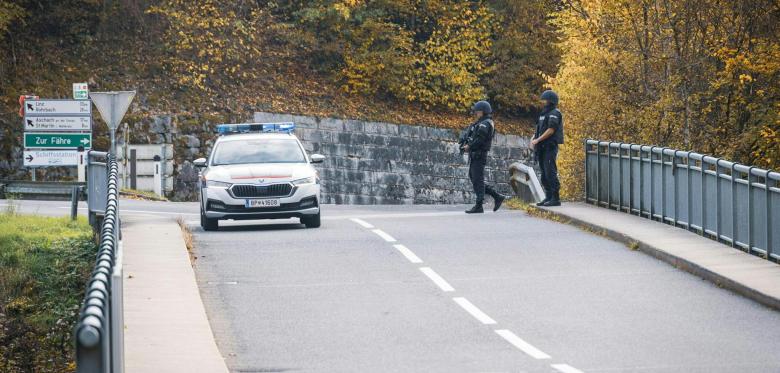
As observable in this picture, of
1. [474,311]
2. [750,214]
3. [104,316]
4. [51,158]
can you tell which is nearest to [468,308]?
[474,311]

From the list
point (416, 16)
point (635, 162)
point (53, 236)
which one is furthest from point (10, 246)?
point (416, 16)

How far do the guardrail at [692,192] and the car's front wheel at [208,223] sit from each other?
6.67 metres

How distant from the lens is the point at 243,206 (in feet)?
71.7

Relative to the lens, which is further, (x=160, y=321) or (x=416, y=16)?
(x=416, y=16)

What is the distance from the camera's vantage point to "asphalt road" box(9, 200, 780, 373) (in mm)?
10977

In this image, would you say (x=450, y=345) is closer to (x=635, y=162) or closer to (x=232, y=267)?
(x=232, y=267)

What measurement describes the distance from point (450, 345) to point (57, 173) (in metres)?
29.5

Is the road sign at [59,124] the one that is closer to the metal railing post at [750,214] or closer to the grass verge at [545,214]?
the grass verge at [545,214]

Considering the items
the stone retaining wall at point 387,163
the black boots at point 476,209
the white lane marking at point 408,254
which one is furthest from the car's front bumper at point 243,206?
the stone retaining wall at point 387,163

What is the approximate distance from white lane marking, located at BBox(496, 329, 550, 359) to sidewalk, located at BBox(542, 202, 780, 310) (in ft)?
9.83

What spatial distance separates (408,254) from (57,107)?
2014 centimetres

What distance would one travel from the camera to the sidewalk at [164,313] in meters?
10.5

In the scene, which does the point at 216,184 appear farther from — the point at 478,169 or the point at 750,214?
the point at 750,214

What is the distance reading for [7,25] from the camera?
141 ft
